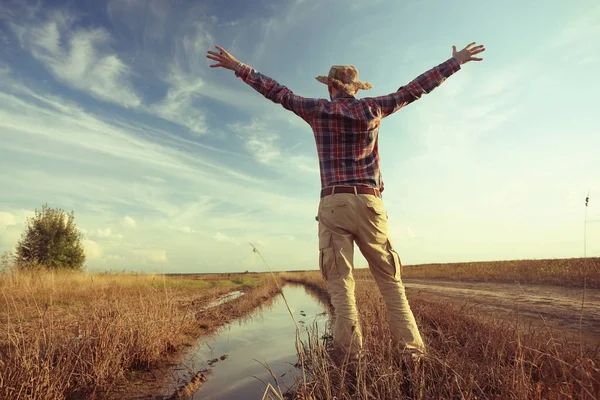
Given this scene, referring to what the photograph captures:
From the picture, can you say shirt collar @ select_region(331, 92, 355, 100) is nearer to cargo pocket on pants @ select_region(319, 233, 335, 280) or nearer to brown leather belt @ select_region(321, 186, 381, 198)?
brown leather belt @ select_region(321, 186, 381, 198)

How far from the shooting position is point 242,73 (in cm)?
371

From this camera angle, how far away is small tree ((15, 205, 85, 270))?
108ft

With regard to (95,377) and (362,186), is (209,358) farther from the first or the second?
(362,186)

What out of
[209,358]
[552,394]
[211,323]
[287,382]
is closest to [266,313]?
[211,323]

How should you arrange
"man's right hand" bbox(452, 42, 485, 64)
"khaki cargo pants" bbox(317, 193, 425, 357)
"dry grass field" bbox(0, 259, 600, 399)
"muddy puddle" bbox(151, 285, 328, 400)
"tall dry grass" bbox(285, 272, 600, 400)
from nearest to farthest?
"tall dry grass" bbox(285, 272, 600, 400) < "dry grass field" bbox(0, 259, 600, 399) < "khaki cargo pants" bbox(317, 193, 425, 357) < "man's right hand" bbox(452, 42, 485, 64) < "muddy puddle" bbox(151, 285, 328, 400)

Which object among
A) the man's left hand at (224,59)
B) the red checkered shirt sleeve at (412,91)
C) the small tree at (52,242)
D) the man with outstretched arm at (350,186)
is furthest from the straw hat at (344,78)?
the small tree at (52,242)

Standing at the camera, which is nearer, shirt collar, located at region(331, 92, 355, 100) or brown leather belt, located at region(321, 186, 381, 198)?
brown leather belt, located at region(321, 186, 381, 198)

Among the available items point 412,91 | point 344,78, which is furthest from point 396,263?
point 344,78

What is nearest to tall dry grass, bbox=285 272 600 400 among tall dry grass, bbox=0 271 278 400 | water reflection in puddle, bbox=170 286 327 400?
water reflection in puddle, bbox=170 286 327 400

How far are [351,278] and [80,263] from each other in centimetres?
3956

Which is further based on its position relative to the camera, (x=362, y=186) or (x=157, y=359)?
(x=157, y=359)

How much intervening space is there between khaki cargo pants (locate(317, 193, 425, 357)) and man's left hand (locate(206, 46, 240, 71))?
1648 mm

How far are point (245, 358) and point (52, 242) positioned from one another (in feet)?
113

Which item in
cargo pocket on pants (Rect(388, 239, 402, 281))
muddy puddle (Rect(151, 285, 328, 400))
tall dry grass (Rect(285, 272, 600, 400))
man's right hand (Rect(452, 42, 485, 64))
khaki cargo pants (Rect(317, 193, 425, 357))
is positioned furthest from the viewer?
muddy puddle (Rect(151, 285, 328, 400))
